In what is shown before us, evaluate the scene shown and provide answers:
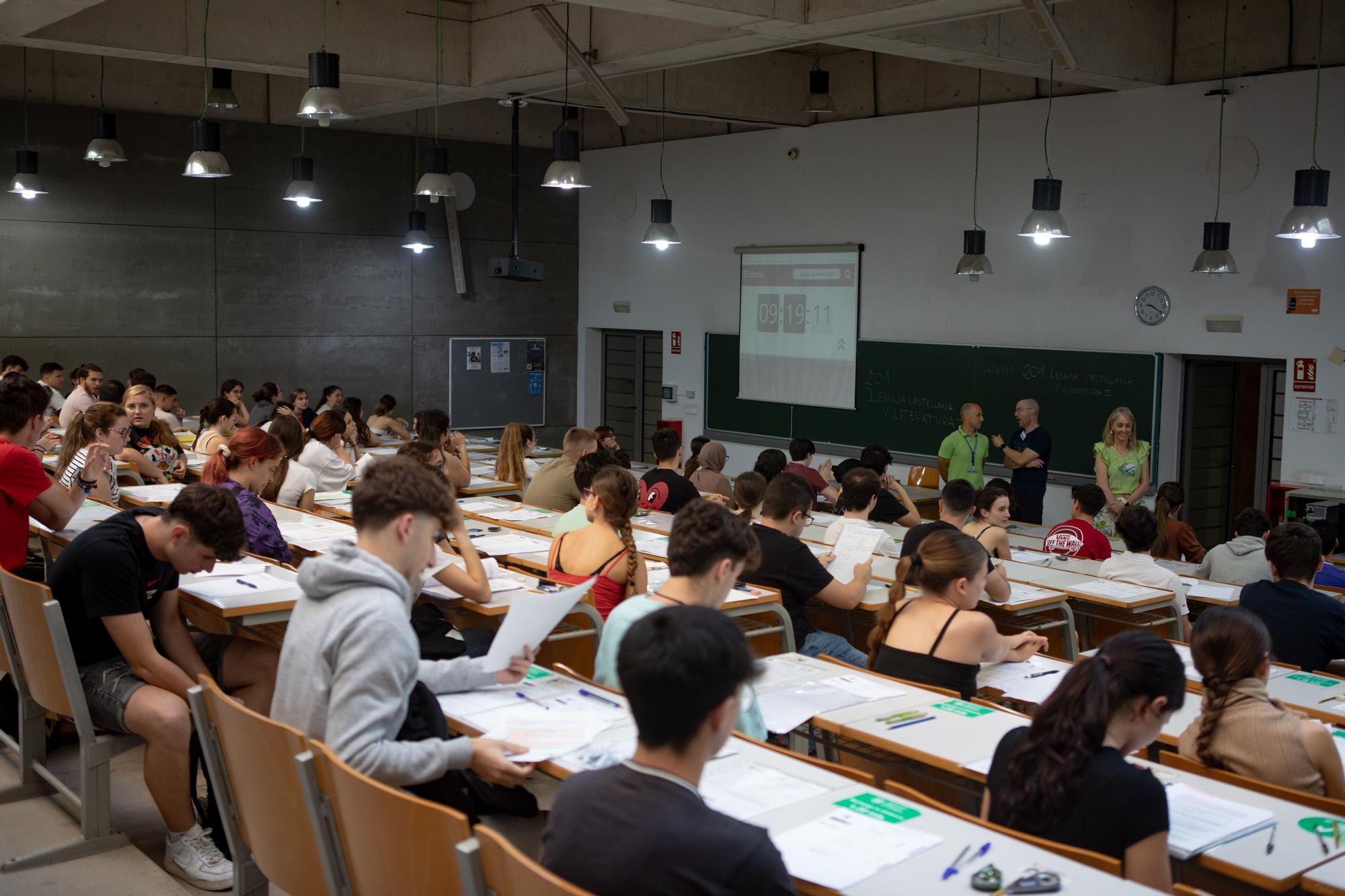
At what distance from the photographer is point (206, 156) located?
8.29 m

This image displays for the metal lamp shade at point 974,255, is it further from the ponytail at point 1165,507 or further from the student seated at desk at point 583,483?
the student seated at desk at point 583,483

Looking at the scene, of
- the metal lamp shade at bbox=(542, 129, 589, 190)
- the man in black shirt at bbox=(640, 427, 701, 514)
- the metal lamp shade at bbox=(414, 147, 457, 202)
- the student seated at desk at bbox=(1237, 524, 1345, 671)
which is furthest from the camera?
the metal lamp shade at bbox=(414, 147, 457, 202)

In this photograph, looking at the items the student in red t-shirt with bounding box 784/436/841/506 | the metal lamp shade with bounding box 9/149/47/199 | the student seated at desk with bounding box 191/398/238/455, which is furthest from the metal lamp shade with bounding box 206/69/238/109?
the student in red t-shirt with bounding box 784/436/841/506

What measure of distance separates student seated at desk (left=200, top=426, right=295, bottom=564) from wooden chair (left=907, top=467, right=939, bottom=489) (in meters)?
6.22

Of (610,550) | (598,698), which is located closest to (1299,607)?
(610,550)

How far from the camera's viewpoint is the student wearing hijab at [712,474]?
8.27 metres

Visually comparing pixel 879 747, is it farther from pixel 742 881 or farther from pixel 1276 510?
pixel 1276 510

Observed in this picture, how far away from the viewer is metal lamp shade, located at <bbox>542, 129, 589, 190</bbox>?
7.90 meters

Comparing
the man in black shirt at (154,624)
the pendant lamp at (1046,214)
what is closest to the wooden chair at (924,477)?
the pendant lamp at (1046,214)

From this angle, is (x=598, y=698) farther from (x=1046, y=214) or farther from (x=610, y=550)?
(x=1046, y=214)

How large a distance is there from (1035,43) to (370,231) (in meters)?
7.66

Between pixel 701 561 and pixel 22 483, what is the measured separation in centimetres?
273

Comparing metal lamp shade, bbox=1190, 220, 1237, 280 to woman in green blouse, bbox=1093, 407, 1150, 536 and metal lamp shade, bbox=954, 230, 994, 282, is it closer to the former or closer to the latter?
woman in green blouse, bbox=1093, 407, 1150, 536

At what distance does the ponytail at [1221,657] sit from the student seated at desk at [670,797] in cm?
160
